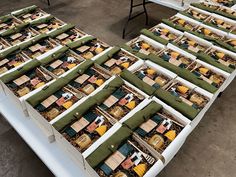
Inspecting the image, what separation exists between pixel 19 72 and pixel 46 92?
1.11 feet

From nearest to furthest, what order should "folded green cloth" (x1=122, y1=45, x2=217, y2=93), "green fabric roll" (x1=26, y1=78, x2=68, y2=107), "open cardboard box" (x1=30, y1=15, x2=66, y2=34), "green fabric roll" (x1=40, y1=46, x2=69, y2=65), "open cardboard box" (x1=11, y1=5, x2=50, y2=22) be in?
"green fabric roll" (x1=26, y1=78, x2=68, y2=107), "folded green cloth" (x1=122, y1=45, x2=217, y2=93), "green fabric roll" (x1=40, y1=46, x2=69, y2=65), "open cardboard box" (x1=30, y1=15, x2=66, y2=34), "open cardboard box" (x1=11, y1=5, x2=50, y2=22)

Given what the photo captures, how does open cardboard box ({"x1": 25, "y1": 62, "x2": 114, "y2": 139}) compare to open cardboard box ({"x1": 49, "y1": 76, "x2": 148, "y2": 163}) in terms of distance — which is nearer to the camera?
open cardboard box ({"x1": 49, "y1": 76, "x2": 148, "y2": 163})

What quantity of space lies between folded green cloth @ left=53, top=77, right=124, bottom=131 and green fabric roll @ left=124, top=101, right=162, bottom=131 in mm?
259

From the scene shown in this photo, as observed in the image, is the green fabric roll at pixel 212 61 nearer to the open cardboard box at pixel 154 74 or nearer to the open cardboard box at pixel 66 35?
the open cardboard box at pixel 154 74

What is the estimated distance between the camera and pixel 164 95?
1715 millimetres

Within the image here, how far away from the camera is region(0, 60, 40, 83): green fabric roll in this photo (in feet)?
5.99

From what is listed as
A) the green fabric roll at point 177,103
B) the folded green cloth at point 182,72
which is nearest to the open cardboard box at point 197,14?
the folded green cloth at point 182,72

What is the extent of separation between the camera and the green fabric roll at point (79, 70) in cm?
186

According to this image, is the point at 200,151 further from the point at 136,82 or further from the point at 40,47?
the point at 40,47

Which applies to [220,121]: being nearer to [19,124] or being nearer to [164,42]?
[164,42]

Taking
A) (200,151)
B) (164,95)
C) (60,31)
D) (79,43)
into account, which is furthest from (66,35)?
(200,151)

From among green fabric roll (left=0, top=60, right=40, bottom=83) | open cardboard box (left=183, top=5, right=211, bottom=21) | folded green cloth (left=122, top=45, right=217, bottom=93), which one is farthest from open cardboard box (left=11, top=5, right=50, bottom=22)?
open cardboard box (left=183, top=5, right=211, bottom=21)

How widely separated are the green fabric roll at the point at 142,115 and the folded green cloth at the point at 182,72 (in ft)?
1.33

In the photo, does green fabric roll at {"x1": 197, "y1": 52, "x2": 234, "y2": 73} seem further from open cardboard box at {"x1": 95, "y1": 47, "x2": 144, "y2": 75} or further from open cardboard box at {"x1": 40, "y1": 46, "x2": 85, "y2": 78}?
open cardboard box at {"x1": 40, "y1": 46, "x2": 85, "y2": 78}
